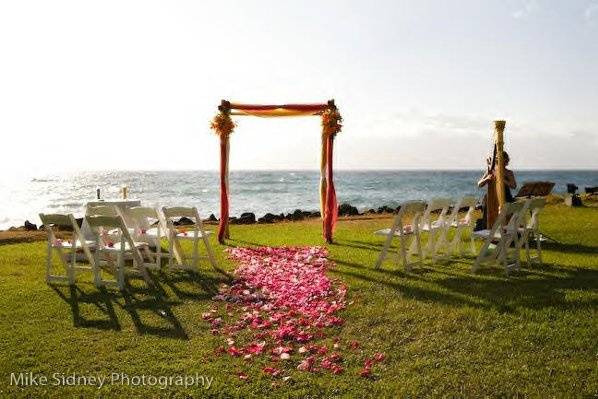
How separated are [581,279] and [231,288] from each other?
504 cm

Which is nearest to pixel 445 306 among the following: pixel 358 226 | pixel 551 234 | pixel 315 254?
pixel 315 254

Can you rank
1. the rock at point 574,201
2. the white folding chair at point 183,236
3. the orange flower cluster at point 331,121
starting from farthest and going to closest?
the rock at point 574,201 < the orange flower cluster at point 331,121 < the white folding chair at point 183,236

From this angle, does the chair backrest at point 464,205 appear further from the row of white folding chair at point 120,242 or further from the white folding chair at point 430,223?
the row of white folding chair at point 120,242

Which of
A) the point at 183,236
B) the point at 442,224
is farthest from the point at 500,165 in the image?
the point at 183,236

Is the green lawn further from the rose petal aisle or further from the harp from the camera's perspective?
the harp

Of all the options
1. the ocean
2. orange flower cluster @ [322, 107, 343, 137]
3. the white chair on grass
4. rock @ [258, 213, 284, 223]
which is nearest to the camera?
the white chair on grass

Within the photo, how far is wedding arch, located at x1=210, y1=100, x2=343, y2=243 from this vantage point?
1265cm

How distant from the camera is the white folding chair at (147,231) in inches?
351

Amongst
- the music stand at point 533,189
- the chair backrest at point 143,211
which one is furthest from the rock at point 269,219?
the chair backrest at point 143,211

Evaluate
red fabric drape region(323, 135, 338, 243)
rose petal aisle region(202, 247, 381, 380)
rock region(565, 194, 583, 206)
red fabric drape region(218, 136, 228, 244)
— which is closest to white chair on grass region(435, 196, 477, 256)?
rose petal aisle region(202, 247, 381, 380)

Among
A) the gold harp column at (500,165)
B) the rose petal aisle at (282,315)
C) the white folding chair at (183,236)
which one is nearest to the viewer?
the rose petal aisle at (282,315)

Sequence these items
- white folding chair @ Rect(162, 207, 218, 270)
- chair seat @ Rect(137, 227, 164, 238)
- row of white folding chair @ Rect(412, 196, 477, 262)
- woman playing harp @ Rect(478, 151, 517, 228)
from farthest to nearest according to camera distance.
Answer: woman playing harp @ Rect(478, 151, 517, 228) < chair seat @ Rect(137, 227, 164, 238) < row of white folding chair @ Rect(412, 196, 477, 262) < white folding chair @ Rect(162, 207, 218, 270)

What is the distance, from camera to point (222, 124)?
12969mm

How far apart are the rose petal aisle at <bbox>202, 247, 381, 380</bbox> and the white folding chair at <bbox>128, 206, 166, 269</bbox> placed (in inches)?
54.9
